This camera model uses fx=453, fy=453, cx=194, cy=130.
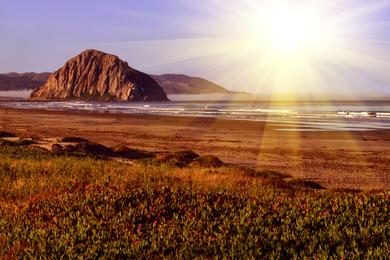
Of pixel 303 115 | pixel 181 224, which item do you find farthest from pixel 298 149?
pixel 303 115

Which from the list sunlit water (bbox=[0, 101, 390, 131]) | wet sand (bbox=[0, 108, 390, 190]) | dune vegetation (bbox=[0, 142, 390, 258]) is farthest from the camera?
sunlit water (bbox=[0, 101, 390, 131])

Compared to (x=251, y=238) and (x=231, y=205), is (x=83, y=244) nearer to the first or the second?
(x=251, y=238)

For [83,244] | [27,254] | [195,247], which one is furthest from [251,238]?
[27,254]

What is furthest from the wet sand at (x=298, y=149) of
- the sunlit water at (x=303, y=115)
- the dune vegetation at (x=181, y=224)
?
the dune vegetation at (x=181, y=224)

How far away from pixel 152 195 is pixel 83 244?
8.81 ft

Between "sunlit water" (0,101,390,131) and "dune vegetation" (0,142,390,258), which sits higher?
"dune vegetation" (0,142,390,258)

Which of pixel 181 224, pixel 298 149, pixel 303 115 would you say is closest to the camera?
pixel 181 224

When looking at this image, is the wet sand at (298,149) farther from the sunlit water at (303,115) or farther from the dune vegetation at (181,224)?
the dune vegetation at (181,224)

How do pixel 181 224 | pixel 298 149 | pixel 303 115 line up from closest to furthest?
pixel 181 224
pixel 298 149
pixel 303 115

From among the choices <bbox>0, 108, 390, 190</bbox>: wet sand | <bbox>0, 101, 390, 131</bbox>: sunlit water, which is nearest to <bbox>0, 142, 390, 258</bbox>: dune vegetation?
<bbox>0, 108, 390, 190</bbox>: wet sand

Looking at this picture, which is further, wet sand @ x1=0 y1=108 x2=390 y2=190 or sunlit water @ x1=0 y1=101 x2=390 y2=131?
sunlit water @ x1=0 y1=101 x2=390 y2=131

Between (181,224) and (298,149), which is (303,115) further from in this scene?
(181,224)

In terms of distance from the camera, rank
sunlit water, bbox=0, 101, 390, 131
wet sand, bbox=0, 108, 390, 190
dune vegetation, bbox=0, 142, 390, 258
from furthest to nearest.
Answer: sunlit water, bbox=0, 101, 390, 131 < wet sand, bbox=0, 108, 390, 190 < dune vegetation, bbox=0, 142, 390, 258

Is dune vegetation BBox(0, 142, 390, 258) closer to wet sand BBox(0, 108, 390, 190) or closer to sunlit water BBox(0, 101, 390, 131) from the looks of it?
wet sand BBox(0, 108, 390, 190)
